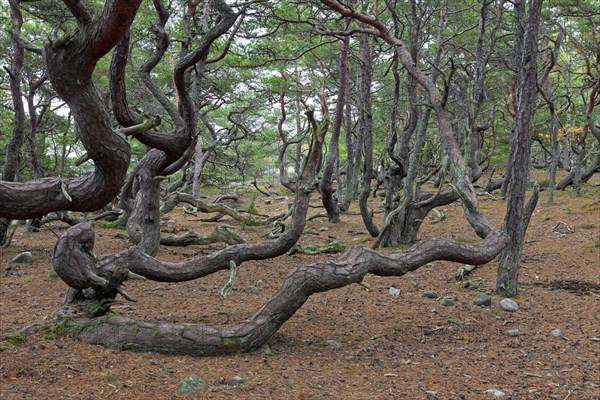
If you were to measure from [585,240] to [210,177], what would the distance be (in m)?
15.6

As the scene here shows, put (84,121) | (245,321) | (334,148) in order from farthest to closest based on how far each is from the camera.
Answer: (334,148)
(245,321)
(84,121)

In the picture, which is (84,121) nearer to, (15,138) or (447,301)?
(447,301)

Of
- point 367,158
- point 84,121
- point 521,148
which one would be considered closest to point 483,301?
point 521,148

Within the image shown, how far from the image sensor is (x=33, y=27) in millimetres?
11539

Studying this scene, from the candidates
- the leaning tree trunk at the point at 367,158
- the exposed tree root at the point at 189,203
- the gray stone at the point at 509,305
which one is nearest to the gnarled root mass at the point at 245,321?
the gray stone at the point at 509,305

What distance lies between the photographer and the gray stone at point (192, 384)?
296 centimetres

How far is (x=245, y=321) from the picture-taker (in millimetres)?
3947

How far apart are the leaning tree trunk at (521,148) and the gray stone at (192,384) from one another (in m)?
4.20

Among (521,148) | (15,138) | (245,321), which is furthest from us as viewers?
(15,138)

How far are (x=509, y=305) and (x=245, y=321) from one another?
3299mm

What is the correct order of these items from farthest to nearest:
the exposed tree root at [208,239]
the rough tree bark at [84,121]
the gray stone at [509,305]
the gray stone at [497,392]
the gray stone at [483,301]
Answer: the exposed tree root at [208,239], the gray stone at [483,301], the gray stone at [509,305], the gray stone at [497,392], the rough tree bark at [84,121]

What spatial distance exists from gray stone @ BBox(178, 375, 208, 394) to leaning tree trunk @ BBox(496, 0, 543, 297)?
13.8ft

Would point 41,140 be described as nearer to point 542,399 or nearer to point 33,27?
point 33,27

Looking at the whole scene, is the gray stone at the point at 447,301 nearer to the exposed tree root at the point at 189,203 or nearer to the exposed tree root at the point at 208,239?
the exposed tree root at the point at 208,239
